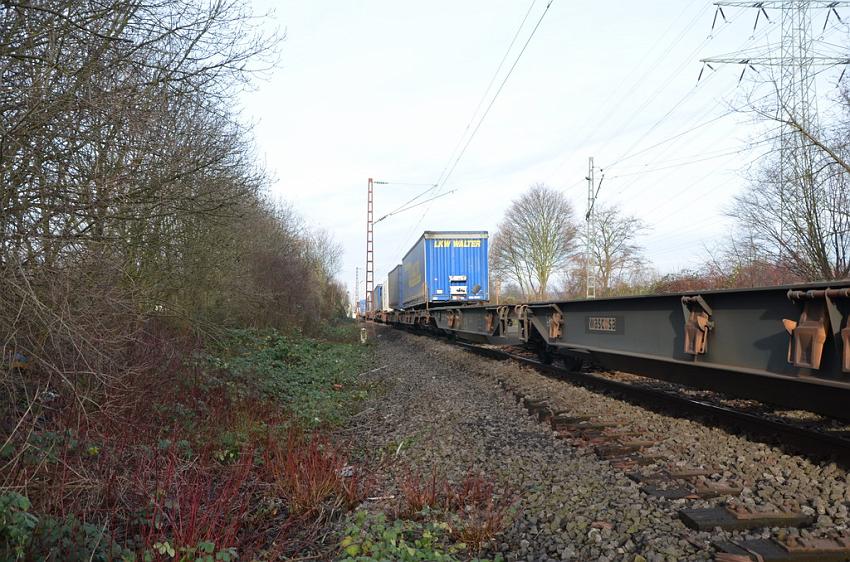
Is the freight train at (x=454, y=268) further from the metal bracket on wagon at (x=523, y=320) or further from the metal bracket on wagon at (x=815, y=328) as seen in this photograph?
the metal bracket on wagon at (x=815, y=328)

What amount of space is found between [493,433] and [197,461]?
3.02 m

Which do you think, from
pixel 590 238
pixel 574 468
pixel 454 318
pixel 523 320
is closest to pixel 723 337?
pixel 574 468

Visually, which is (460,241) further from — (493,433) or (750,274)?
(493,433)

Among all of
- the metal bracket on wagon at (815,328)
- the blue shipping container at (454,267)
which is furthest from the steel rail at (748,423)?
the blue shipping container at (454,267)

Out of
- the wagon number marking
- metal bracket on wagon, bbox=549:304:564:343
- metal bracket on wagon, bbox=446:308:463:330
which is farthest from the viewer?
metal bracket on wagon, bbox=446:308:463:330

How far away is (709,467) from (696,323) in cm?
172

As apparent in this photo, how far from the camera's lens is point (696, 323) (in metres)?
5.89

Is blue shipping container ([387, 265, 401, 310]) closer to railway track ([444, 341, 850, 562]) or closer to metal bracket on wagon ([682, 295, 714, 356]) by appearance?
railway track ([444, 341, 850, 562])

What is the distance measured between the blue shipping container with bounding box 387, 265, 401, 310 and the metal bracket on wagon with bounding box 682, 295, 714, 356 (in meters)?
26.4

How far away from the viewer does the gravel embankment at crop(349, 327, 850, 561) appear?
3.40m

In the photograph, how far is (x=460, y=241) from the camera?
70.9 feet

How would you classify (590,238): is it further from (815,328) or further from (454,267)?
(815,328)

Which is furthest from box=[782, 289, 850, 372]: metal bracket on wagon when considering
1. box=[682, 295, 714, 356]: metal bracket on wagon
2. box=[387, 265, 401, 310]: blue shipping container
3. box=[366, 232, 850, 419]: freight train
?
box=[387, 265, 401, 310]: blue shipping container

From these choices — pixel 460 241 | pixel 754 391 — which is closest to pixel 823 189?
pixel 460 241
